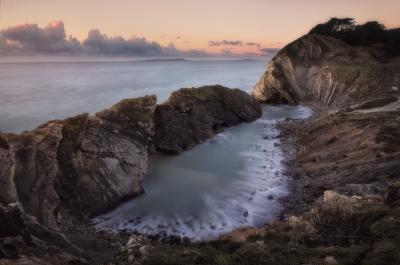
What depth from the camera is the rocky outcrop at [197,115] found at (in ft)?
118

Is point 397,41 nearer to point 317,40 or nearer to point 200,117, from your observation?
point 317,40

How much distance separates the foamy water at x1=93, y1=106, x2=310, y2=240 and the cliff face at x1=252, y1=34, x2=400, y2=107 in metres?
23.5

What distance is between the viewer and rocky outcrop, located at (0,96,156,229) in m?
19.6

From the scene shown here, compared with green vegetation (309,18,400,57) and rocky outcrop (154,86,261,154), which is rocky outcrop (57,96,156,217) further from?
green vegetation (309,18,400,57)

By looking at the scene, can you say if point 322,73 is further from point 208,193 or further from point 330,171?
point 208,193

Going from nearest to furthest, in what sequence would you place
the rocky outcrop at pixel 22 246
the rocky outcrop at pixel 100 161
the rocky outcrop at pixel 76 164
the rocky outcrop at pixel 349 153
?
the rocky outcrop at pixel 22 246
the rocky outcrop at pixel 76 164
the rocky outcrop at pixel 349 153
the rocky outcrop at pixel 100 161

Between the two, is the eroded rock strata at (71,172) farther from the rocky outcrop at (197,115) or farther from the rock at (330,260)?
the rock at (330,260)

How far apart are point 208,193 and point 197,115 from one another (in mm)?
16319

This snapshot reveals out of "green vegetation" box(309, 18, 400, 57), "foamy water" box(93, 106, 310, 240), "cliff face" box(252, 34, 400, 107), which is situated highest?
"green vegetation" box(309, 18, 400, 57)

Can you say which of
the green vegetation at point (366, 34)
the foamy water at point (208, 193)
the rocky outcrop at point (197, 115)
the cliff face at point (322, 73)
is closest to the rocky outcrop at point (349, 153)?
the foamy water at point (208, 193)

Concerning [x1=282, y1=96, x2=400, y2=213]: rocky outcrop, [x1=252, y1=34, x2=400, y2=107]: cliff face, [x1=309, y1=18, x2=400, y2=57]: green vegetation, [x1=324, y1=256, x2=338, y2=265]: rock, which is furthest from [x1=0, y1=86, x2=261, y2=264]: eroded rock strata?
[x1=309, y1=18, x2=400, y2=57]: green vegetation

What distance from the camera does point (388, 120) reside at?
3100 centimetres

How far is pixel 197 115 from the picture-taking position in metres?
41.1

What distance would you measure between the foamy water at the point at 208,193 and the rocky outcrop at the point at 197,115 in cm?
149
